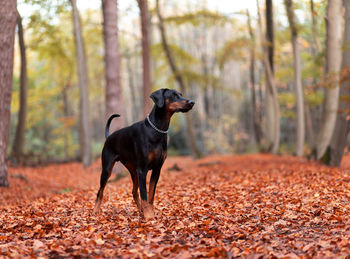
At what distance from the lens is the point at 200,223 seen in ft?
17.4

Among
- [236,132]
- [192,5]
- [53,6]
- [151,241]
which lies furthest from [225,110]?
[151,241]

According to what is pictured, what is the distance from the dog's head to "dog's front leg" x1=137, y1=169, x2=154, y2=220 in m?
1.00

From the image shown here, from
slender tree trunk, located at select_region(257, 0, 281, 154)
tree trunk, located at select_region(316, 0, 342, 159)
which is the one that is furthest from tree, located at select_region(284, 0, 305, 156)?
tree trunk, located at select_region(316, 0, 342, 159)

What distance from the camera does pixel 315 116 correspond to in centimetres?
3222

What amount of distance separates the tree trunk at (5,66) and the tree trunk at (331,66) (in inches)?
365

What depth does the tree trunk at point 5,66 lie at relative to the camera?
9.18 meters

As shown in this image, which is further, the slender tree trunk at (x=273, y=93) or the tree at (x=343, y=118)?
the slender tree trunk at (x=273, y=93)

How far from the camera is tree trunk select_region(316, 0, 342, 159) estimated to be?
12.0 meters

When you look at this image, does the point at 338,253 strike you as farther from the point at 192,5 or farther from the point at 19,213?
the point at 192,5

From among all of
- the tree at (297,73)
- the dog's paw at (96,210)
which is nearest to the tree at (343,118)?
the tree at (297,73)

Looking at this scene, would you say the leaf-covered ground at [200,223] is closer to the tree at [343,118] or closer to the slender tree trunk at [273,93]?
the tree at [343,118]

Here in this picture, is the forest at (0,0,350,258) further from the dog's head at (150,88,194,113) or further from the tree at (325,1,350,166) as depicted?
the dog's head at (150,88,194,113)

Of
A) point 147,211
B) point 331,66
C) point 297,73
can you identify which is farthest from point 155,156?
point 297,73

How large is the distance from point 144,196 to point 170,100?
1.44 meters
